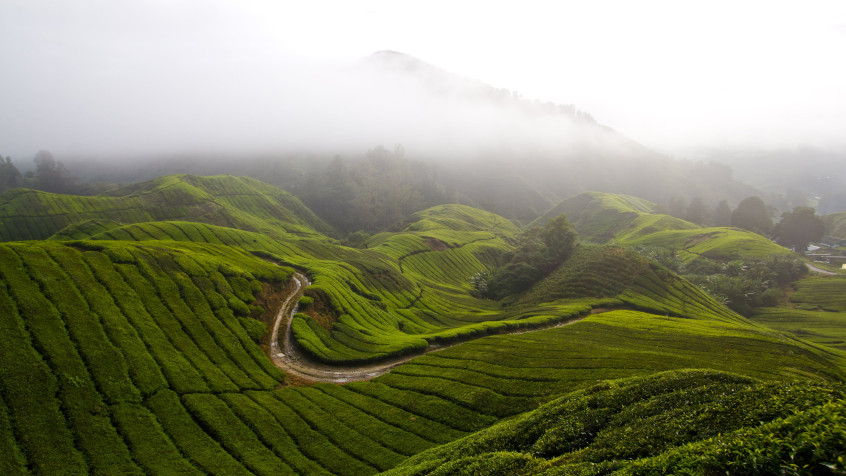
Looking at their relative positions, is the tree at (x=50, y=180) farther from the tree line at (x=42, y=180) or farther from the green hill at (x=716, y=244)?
the green hill at (x=716, y=244)

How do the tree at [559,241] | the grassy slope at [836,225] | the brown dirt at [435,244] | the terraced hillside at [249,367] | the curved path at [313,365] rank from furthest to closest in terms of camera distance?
the grassy slope at [836,225] → the brown dirt at [435,244] → the tree at [559,241] → the curved path at [313,365] → the terraced hillside at [249,367]

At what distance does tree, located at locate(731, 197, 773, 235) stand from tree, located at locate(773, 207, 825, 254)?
7.24m

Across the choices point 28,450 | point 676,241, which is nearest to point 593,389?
point 28,450

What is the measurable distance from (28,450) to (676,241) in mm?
161449

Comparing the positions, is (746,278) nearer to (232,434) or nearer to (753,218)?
(753,218)

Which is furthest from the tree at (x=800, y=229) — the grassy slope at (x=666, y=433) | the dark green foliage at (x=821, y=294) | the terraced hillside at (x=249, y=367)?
the grassy slope at (x=666, y=433)

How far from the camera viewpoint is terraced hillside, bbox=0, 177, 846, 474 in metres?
22.1

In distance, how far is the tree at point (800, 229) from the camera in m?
136

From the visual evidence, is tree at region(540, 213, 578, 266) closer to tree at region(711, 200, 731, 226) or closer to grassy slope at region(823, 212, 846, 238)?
grassy slope at region(823, 212, 846, 238)

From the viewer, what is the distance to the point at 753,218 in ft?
506

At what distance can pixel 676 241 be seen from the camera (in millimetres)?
134875

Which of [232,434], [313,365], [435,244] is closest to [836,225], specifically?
[435,244]

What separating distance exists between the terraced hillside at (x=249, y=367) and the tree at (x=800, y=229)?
140121 millimetres

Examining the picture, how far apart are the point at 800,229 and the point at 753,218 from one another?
16959 mm
